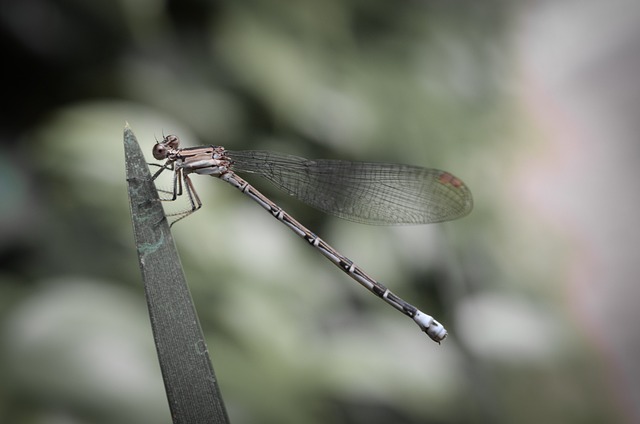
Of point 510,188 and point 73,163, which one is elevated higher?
point 510,188

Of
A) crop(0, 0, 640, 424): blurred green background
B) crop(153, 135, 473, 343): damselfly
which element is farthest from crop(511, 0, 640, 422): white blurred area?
crop(153, 135, 473, 343): damselfly

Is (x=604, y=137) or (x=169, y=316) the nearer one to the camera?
(x=169, y=316)

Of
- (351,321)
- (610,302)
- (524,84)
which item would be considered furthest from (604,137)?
(351,321)

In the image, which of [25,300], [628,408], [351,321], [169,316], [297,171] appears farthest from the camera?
[628,408]

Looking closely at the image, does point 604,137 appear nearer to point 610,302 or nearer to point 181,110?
point 610,302

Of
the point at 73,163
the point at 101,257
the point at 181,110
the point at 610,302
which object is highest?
the point at 610,302

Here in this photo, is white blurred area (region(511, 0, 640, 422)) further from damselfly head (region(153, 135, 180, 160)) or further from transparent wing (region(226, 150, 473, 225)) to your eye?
damselfly head (region(153, 135, 180, 160))

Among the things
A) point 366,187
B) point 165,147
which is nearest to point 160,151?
point 165,147

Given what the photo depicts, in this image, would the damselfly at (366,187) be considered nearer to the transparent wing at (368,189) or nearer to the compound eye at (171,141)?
the transparent wing at (368,189)

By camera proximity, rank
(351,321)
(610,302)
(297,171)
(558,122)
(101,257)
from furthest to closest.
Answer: (558,122) → (610,302) → (351,321) → (297,171) → (101,257)
